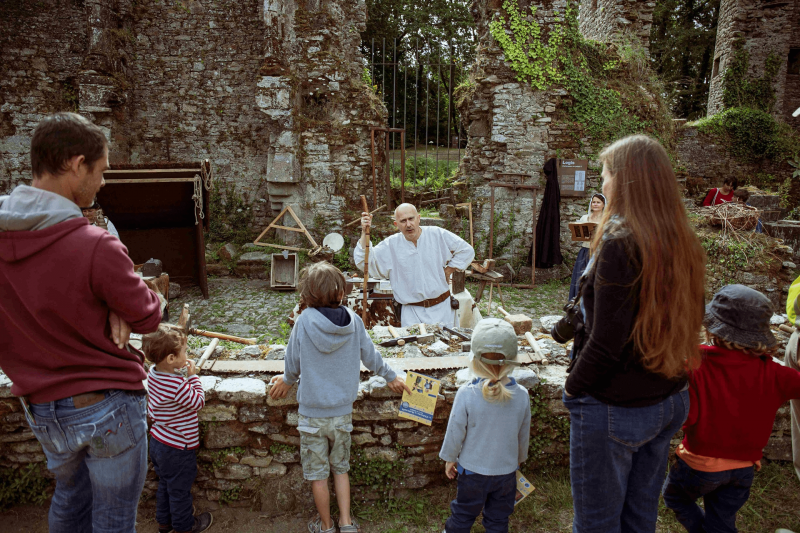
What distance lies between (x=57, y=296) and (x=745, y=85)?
17.6 meters

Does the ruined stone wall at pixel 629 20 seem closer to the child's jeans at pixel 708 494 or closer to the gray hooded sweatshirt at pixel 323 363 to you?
the child's jeans at pixel 708 494

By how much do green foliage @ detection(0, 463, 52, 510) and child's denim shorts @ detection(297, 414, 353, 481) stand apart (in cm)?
160

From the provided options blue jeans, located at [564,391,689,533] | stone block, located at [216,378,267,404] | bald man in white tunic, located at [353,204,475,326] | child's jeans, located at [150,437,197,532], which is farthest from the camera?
bald man in white tunic, located at [353,204,475,326]

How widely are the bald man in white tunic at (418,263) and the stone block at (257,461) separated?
215 cm

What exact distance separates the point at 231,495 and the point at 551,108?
28.0 ft

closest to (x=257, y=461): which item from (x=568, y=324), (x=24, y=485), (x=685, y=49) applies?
(x=24, y=485)

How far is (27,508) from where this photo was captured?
274 centimetres

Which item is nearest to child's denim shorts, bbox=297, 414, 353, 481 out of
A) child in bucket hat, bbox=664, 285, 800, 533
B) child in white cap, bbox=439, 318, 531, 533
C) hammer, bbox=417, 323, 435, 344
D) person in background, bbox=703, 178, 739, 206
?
child in white cap, bbox=439, 318, 531, 533

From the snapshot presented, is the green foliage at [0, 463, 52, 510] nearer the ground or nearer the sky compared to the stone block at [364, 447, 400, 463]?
nearer the ground

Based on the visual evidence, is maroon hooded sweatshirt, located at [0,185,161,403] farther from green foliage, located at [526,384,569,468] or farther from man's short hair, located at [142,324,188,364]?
green foliage, located at [526,384,569,468]

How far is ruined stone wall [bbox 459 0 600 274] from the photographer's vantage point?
360 inches

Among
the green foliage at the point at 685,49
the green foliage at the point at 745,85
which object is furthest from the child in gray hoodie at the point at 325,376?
the green foliage at the point at 685,49

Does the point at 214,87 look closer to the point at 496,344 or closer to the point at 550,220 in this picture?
the point at 550,220

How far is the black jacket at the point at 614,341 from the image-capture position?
63.6 inches
